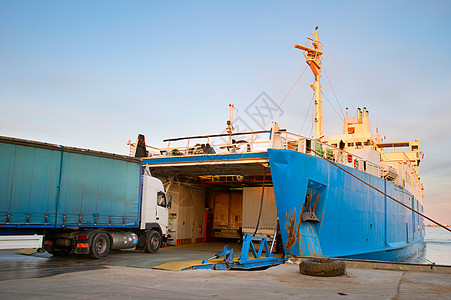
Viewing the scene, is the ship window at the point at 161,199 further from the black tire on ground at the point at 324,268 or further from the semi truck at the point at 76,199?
the black tire on ground at the point at 324,268

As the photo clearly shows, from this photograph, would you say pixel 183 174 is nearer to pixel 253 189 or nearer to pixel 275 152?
pixel 253 189

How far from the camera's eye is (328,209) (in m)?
16.3

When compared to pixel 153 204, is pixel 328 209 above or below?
above

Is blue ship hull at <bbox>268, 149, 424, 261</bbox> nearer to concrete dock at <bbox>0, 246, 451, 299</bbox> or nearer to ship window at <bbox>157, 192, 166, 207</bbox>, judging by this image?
concrete dock at <bbox>0, 246, 451, 299</bbox>

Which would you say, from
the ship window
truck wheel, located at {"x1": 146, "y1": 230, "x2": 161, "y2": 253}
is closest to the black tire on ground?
truck wheel, located at {"x1": 146, "y1": 230, "x2": 161, "y2": 253}

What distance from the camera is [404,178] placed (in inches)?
1089

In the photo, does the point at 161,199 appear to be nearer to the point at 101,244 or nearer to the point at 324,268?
the point at 101,244

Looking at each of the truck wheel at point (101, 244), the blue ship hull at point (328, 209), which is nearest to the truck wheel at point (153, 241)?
the truck wheel at point (101, 244)

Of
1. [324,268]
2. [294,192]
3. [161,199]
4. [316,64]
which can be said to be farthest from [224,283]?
[316,64]

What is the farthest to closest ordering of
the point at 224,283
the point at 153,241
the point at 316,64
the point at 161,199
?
the point at 316,64 → the point at 161,199 → the point at 153,241 → the point at 224,283

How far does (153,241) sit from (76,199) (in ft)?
15.6

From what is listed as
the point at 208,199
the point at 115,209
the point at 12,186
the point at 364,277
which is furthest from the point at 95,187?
the point at 208,199

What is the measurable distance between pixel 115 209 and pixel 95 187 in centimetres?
130

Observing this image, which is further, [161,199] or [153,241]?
[161,199]
